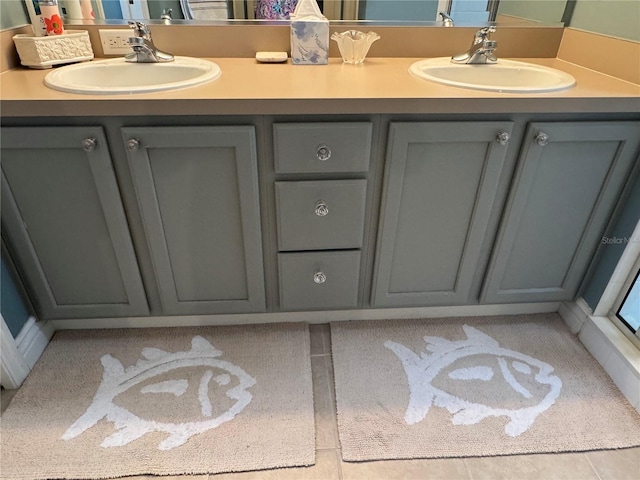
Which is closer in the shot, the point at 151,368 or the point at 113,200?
the point at 113,200

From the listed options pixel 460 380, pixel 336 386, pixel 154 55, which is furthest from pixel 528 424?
pixel 154 55

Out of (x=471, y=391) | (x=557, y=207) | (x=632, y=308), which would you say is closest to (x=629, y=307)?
(x=632, y=308)

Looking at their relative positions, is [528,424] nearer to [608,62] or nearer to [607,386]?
[607,386]

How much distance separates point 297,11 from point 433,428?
1363 millimetres

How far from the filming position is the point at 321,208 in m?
1.19

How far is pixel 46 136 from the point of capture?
1.03m

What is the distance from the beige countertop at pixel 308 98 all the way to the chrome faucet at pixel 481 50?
30cm

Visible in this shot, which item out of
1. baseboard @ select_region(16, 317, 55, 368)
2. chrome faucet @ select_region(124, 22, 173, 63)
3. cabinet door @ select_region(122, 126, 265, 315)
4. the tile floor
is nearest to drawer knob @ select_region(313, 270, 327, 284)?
cabinet door @ select_region(122, 126, 265, 315)

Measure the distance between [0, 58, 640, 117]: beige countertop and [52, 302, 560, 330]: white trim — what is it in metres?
0.75

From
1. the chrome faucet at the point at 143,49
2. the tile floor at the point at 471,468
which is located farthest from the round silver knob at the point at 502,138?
the chrome faucet at the point at 143,49

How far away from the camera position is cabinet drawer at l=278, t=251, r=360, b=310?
129 cm

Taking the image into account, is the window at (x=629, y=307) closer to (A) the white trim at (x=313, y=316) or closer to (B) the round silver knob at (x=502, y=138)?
(A) the white trim at (x=313, y=316)

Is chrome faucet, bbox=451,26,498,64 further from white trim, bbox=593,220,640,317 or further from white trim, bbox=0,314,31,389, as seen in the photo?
white trim, bbox=0,314,31,389

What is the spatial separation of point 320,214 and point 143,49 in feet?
2.54
